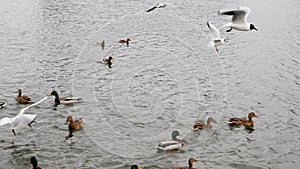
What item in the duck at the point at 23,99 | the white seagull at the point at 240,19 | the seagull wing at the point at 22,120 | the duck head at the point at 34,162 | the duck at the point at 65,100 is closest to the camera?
the duck head at the point at 34,162

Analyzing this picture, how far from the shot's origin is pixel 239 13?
12570 mm

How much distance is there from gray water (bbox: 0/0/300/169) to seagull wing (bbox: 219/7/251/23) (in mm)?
3614

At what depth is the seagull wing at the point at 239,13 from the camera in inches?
481

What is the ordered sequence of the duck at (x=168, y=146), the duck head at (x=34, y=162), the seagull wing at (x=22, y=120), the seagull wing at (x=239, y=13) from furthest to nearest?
the seagull wing at (x=239, y=13) → the seagull wing at (x=22, y=120) → the duck at (x=168, y=146) → the duck head at (x=34, y=162)

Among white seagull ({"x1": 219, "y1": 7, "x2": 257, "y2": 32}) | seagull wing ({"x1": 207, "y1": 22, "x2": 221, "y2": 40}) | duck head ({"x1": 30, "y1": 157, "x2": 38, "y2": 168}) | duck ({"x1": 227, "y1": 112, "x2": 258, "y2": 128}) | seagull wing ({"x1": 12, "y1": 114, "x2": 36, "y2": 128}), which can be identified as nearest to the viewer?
duck head ({"x1": 30, "y1": 157, "x2": 38, "y2": 168})

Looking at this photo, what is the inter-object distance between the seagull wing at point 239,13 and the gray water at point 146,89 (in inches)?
142

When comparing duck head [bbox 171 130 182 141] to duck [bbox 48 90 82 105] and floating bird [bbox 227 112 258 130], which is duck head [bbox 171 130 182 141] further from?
duck [bbox 48 90 82 105]

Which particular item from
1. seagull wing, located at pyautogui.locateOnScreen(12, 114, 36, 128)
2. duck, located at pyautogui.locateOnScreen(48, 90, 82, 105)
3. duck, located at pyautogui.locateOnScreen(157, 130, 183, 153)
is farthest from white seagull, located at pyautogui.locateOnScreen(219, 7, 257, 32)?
seagull wing, located at pyautogui.locateOnScreen(12, 114, 36, 128)

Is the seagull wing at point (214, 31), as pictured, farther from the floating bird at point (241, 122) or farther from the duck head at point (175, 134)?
the duck head at point (175, 134)

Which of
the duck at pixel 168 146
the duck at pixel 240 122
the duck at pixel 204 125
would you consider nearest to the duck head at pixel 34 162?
the duck at pixel 168 146

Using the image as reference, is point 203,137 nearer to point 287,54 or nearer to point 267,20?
point 287,54

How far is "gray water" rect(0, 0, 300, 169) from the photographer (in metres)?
11.9

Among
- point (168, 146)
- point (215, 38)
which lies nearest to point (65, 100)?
point (168, 146)

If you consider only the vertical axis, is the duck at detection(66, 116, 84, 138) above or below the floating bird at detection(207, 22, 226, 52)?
below
